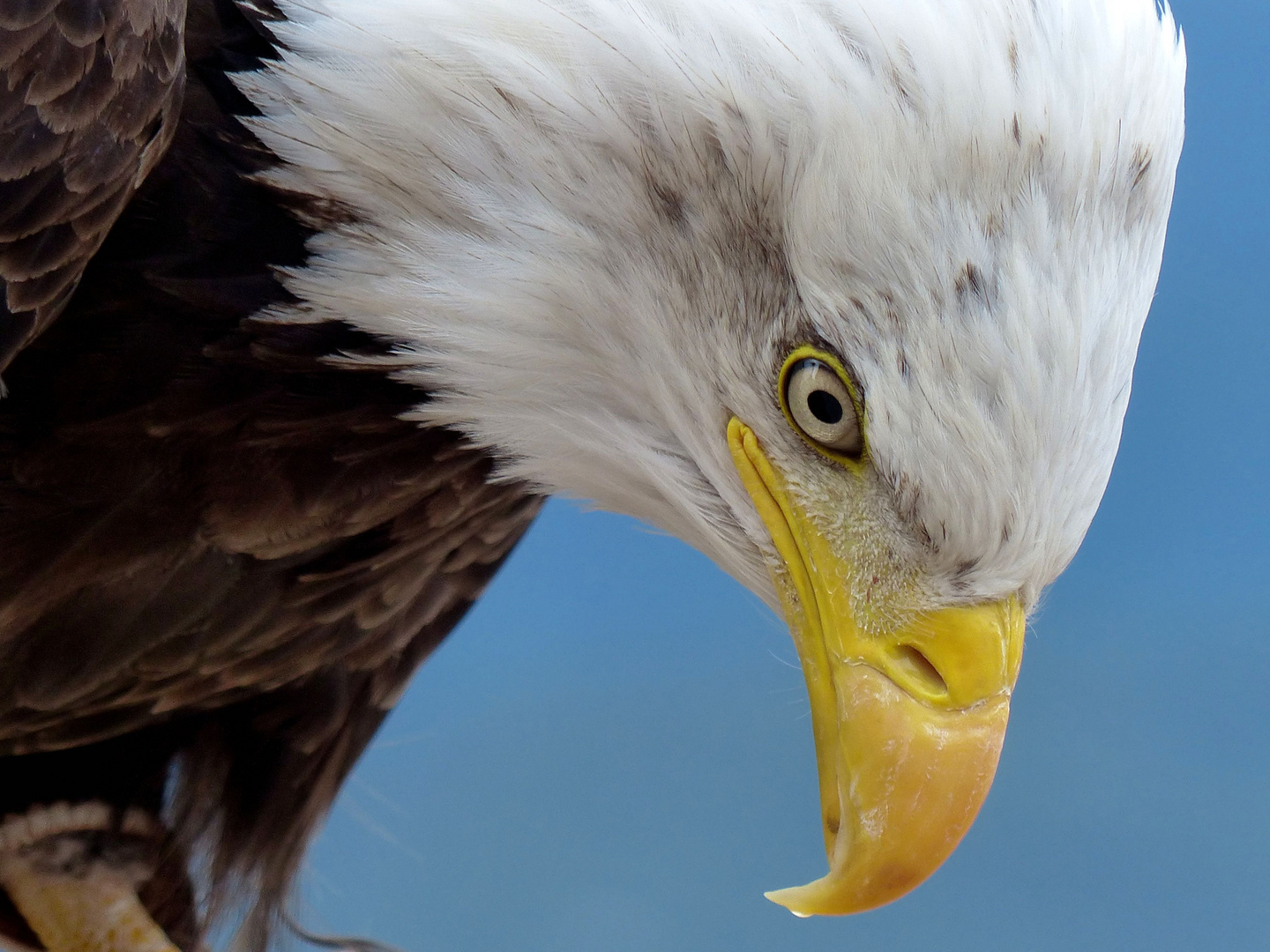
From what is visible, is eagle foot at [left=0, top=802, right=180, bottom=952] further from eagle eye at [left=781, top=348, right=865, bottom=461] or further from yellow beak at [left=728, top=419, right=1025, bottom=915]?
eagle eye at [left=781, top=348, right=865, bottom=461]

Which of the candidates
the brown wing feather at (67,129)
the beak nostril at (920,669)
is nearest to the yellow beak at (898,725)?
the beak nostril at (920,669)

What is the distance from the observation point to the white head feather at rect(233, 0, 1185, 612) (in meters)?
0.79

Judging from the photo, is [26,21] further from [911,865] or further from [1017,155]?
[911,865]

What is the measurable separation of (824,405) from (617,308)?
16 centimetres

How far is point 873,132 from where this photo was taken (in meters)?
0.79

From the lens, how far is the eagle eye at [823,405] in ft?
2.71

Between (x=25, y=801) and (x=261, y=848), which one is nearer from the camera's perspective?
(x=25, y=801)

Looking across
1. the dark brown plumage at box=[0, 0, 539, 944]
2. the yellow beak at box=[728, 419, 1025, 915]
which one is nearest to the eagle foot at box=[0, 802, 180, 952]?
the dark brown plumage at box=[0, 0, 539, 944]

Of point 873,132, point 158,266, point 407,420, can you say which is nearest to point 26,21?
point 158,266

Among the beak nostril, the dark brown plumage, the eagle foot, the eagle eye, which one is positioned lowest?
the eagle foot

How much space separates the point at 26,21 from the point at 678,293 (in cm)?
44

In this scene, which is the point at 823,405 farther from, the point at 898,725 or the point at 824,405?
the point at 898,725

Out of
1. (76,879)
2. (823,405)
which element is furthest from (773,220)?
(76,879)

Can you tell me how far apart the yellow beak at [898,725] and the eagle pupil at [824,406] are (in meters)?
0.06
